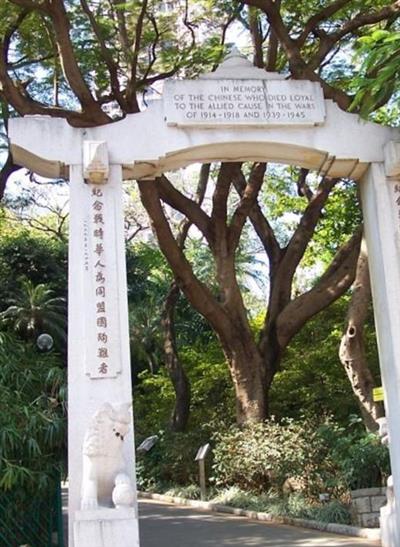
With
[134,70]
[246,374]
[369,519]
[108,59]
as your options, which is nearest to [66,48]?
[108,59]

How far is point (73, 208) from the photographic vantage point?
7.68 metres

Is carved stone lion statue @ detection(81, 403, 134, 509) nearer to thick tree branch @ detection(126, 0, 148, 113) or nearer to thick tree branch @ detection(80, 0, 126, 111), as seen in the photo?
thick tree branch @ detection(126, 0, 148, 113)

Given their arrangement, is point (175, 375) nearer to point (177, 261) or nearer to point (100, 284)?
point (177, 261)

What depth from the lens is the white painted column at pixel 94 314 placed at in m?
7.03

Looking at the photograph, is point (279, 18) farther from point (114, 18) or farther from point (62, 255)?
point (62, 255)

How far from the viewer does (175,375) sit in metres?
15.9

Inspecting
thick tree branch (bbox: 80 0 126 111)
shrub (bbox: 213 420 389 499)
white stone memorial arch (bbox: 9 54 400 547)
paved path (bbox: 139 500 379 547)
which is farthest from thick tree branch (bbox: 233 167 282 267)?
white stone memorial arch (bbox: 9 54 400 547)

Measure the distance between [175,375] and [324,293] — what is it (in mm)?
4840

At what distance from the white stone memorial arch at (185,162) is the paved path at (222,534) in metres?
1.05

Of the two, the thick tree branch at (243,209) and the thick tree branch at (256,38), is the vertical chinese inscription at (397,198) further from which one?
the thick tree branch at (256,38)

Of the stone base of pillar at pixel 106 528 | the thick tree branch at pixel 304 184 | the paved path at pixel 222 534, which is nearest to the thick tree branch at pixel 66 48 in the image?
the thick tree branch at pixel 304 184

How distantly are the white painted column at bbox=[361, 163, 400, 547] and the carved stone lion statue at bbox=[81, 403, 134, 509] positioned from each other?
275cm

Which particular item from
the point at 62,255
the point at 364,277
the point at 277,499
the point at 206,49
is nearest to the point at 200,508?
the point at 277,499

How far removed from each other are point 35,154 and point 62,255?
558 inches
